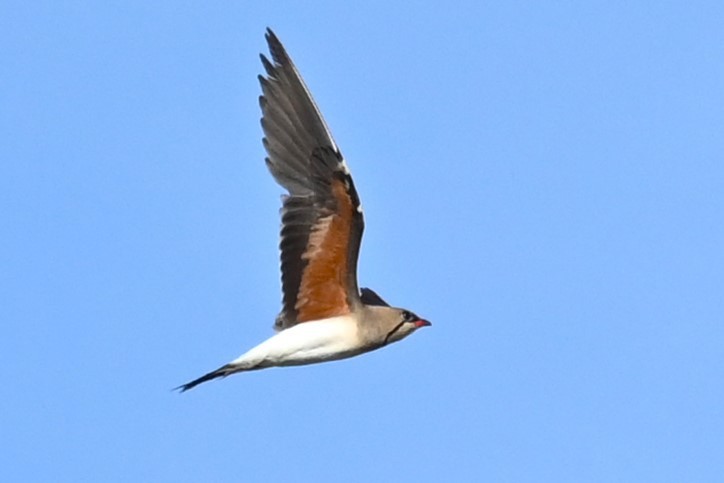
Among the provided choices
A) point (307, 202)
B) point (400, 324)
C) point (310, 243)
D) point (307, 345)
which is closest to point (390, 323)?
point (400, 324)

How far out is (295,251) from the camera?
2125 cm

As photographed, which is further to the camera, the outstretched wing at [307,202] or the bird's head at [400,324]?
the bird's head at [400,324]

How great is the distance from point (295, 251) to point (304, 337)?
0.98 meters

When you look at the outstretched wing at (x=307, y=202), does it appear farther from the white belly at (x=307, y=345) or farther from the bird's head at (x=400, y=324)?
the bird's head at (x=400, y=324)

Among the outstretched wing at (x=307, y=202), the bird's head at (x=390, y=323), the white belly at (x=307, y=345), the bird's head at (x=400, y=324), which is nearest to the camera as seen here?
the outstretched wing at (x=307, y=202)

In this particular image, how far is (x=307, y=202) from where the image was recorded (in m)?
21.0

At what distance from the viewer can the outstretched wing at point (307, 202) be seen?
20625mm

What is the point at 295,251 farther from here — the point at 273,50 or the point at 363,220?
the point at 273,50

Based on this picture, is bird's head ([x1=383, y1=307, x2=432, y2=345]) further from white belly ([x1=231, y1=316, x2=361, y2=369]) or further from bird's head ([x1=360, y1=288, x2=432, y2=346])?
white belly ([x1=231, y1=316, x2=361, y2=369])

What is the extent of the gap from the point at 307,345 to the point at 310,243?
3.79ft

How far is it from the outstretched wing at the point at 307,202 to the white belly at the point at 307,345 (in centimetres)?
24

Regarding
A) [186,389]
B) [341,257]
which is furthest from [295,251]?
[186,389]

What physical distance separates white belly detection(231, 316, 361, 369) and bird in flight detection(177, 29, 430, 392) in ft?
0.04

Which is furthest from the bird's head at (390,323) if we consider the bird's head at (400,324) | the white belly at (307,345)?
the white belly at (307,345)
